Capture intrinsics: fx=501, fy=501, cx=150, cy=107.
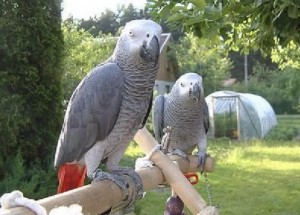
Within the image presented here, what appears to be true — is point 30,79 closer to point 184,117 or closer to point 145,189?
point 184,117

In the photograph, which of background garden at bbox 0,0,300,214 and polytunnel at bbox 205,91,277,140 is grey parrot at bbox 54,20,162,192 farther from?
polytunnel at bbox 205,91,277,140

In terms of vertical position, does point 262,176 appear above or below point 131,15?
below

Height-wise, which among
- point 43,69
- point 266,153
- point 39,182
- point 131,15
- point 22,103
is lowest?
point 266,153

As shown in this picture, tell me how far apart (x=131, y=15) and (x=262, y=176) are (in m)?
18.5

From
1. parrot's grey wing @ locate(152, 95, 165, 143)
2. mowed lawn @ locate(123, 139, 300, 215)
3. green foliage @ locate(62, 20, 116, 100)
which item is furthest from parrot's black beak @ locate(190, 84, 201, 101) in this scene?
green foliage @ locate(62, 20, 116, 100)

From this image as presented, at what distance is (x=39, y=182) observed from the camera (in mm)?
3326

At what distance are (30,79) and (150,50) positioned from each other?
220 centimetres

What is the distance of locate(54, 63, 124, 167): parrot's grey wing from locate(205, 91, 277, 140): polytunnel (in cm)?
1122

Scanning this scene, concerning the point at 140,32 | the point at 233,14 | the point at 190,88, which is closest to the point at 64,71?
the point at 190,88

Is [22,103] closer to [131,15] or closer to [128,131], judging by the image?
[128,131]

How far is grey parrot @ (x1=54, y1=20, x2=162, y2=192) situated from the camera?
155 cm

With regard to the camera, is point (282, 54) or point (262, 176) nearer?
point (282, 54)

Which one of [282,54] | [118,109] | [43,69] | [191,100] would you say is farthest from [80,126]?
[282,54]

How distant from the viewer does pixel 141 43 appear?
1453 mm
